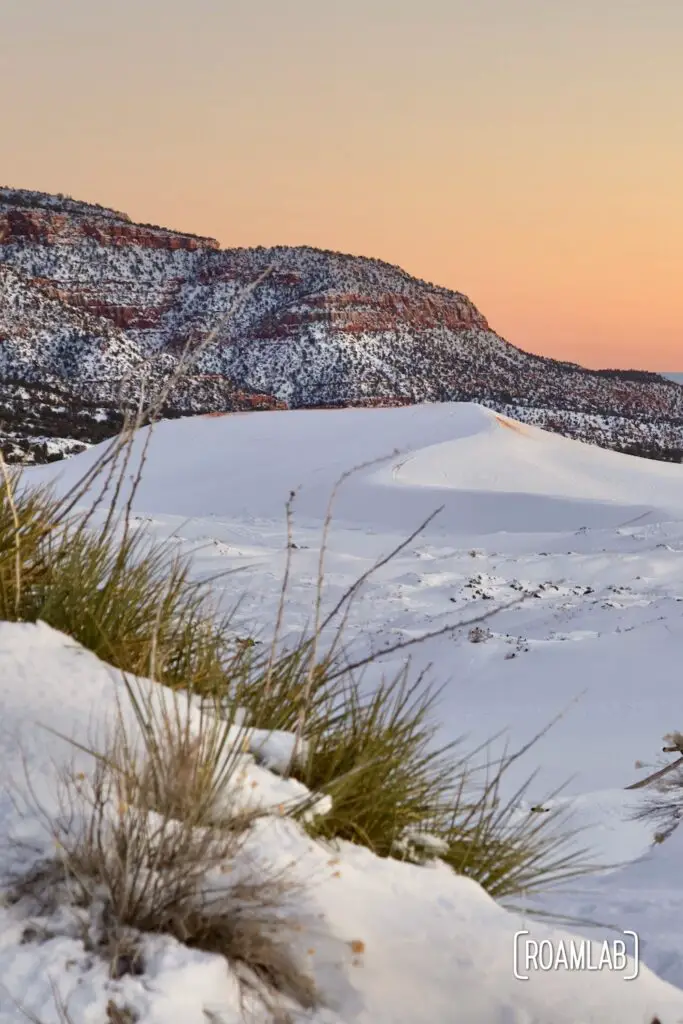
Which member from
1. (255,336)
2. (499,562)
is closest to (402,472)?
(499,562)

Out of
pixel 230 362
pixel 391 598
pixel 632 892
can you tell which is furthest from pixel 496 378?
pixel 632 892

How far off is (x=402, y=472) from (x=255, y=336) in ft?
182

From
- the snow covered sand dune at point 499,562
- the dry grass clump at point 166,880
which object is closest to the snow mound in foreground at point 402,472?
the snow covered sand dune at point 499,562

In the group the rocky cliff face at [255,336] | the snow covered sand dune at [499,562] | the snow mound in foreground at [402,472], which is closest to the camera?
the snow covered sand dune at [499,562]

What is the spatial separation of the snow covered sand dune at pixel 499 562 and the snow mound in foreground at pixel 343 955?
105 millimetres

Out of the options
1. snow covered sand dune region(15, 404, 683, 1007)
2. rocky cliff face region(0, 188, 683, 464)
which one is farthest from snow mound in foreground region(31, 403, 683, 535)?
rocky cliff face region(0, 188, 683, 464)

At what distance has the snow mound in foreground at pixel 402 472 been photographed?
1716 cm

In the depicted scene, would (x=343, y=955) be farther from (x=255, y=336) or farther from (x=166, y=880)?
(x=255, y=336)

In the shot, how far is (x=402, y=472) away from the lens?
19.2 m

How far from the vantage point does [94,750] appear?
1.75 m

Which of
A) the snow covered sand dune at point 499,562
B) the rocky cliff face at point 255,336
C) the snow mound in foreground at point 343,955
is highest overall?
the rocky cliff face at point 255,336

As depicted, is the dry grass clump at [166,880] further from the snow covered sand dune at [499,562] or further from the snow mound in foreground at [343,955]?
the snow covered sand dune at [499,562]

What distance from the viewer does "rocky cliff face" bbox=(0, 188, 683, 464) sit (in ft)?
180

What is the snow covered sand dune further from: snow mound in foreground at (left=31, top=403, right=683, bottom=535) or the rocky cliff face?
the rocky cliff face
